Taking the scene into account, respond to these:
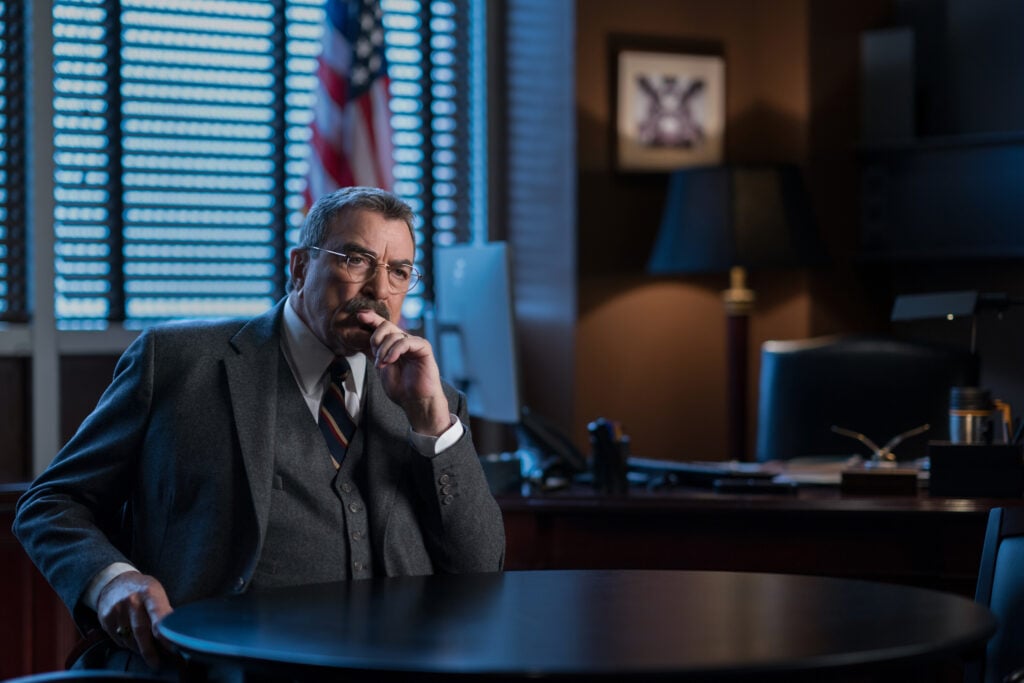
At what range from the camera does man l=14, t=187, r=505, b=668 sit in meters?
2.10

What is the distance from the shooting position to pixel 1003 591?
2.10m

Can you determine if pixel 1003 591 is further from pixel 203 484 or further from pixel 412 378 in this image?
pixel 203 484

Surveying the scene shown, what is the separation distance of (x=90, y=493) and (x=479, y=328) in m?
1.36

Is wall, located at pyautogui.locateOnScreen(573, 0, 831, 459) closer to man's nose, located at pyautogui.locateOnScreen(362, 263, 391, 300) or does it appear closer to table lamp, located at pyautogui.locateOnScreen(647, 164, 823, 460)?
table lamp, located at pyautogui.locateOnScreen(647, 164, 823, 460)

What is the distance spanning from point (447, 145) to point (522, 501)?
2661 millimetres

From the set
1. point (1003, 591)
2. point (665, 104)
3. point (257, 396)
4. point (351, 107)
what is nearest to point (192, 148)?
point (351, 107)

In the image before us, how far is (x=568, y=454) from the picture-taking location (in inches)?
133

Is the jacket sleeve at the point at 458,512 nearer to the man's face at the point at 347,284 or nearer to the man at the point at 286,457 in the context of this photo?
the man at the point at 286,457

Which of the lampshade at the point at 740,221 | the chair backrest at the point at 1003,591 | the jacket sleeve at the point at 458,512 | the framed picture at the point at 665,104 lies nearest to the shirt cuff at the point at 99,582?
the jacket sleeve at the point at 458,512

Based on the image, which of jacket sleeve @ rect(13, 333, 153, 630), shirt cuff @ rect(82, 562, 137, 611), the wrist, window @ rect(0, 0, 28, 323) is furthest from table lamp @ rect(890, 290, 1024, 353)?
window @ rect(0, 0, 28, 323)

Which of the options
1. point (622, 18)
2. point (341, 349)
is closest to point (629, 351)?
point (622, 18)

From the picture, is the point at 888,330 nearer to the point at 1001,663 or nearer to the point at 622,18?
the point at 622,18

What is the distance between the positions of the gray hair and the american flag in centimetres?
249

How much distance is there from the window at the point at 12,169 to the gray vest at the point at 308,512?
266 centimetres
